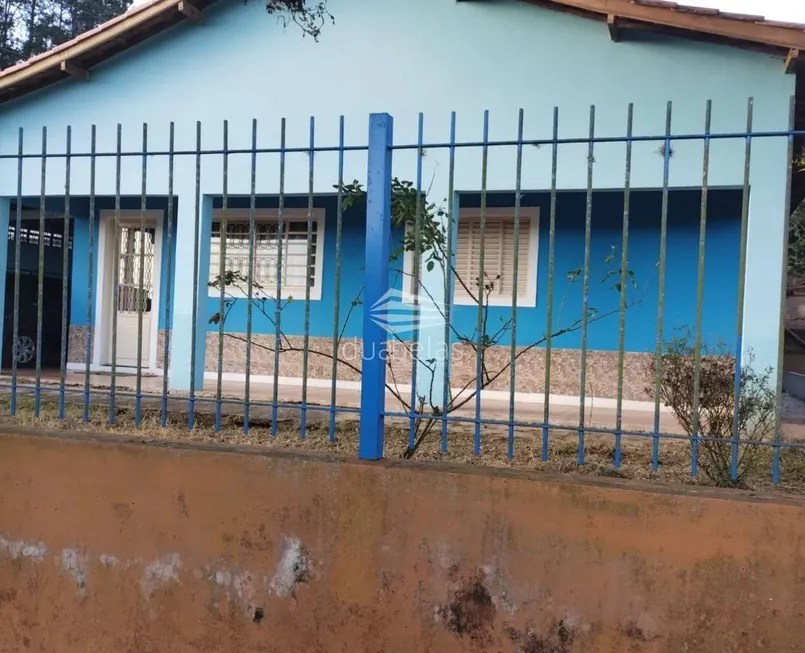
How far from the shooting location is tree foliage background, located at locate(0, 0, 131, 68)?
684 inches

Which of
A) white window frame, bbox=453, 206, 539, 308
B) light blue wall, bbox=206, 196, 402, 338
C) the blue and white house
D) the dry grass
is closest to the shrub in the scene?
the dry grass

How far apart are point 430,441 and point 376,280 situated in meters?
1.76

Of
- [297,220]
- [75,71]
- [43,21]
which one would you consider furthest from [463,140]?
[43,21]

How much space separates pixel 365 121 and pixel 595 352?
11.8 feet

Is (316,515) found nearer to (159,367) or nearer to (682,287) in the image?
(682,287)

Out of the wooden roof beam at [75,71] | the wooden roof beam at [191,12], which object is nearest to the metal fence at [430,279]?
the wooden roof beam at [75,71]

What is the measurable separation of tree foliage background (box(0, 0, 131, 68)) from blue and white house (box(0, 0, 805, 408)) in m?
11.3

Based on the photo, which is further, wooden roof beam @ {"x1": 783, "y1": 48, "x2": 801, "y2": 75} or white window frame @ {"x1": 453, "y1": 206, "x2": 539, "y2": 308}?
white window frame @ {"x1": 453, "y1": 206, "x2": 539, "y2": 308}

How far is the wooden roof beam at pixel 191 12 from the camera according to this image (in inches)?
276

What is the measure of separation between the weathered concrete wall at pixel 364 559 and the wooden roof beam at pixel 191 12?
5.48 metres

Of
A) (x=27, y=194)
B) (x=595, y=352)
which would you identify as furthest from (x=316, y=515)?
(x=27, y=194)

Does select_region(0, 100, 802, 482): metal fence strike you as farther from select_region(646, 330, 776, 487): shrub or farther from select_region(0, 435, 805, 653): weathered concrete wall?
select_region(0, 435, 805, 653): weathered concrete wall

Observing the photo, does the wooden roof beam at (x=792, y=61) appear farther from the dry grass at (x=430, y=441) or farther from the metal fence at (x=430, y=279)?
the dry grass at (x=430, y=441)

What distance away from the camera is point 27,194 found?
8.02m
